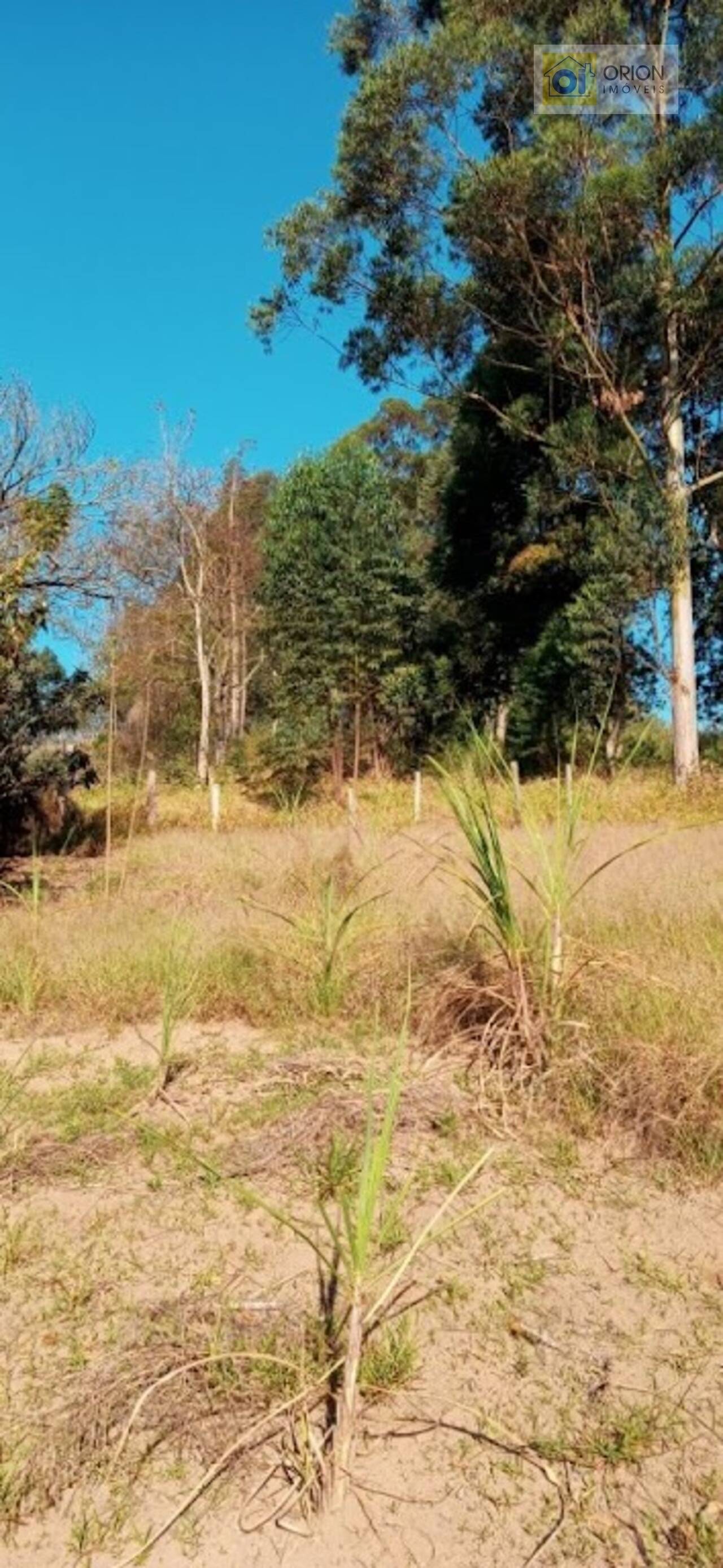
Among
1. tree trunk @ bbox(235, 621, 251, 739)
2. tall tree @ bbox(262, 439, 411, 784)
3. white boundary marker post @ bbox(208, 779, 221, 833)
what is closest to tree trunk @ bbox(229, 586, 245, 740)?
tree trunk @ bbox(235, 621, 251, 739)

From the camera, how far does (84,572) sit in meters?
10.3

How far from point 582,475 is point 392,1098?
17.1 metres

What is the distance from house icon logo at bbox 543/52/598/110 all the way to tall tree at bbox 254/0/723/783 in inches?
12.5

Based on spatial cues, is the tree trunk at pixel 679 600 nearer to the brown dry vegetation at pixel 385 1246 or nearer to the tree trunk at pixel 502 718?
the tree trunk at pixel 502 718

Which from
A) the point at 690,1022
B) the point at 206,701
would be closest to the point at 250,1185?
the point at 690,1022

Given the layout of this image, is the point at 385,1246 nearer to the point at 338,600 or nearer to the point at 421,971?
the point at 421,971

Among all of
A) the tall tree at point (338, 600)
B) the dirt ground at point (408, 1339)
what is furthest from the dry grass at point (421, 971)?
the tall tree at point (338, 600)

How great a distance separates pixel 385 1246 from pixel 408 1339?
0.32m

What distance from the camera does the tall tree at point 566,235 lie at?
46.4 ft

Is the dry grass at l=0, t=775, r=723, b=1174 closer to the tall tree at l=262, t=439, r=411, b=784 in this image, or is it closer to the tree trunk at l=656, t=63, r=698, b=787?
the tree trunk at l=656, t=63, r=698, b=787

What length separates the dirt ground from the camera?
4.79 ft

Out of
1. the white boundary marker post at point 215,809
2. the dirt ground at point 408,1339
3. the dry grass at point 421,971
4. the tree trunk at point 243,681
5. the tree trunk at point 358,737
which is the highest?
the tree trunk at point 243,681

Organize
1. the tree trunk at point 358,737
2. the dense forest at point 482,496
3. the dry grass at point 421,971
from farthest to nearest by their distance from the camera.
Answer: the tree trunk at point 358,737 < the dense forest at point 482,496 < the dry grass at point 421,971

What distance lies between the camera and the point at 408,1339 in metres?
1.84
